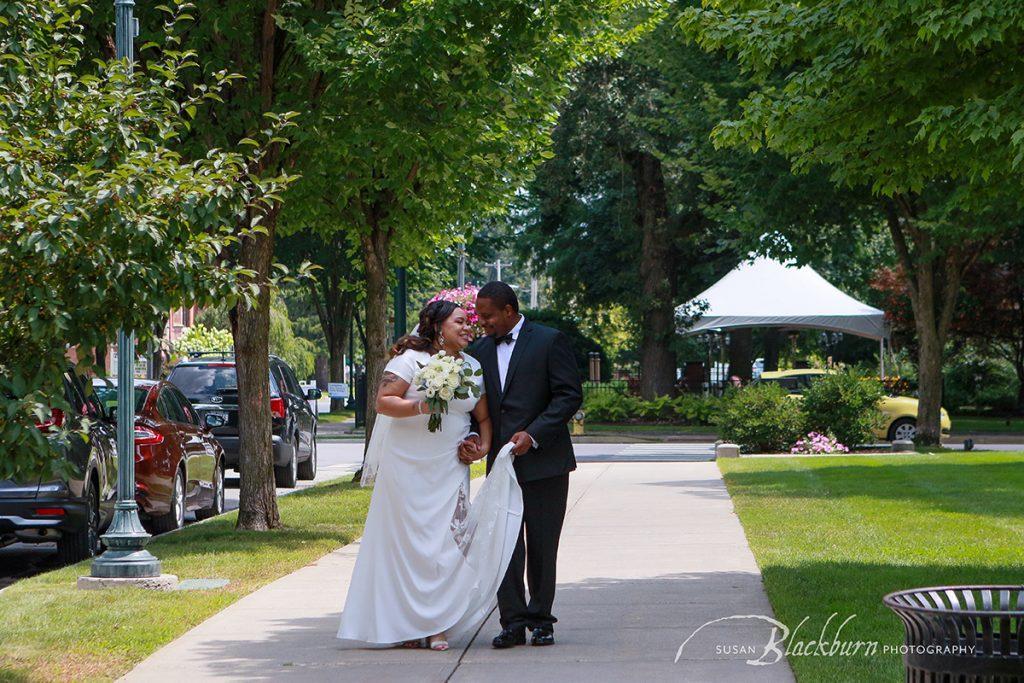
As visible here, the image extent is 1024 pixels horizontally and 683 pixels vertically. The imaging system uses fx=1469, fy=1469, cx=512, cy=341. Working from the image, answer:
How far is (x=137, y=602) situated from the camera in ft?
32.0

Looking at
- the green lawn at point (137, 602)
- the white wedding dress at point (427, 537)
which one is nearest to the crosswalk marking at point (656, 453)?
the green lawn at point (137, 602)

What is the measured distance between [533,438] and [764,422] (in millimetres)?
20537

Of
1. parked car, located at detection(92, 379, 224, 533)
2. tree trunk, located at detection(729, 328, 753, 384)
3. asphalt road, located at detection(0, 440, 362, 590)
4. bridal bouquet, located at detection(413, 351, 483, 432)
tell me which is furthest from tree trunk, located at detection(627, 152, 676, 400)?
bridal bouquet, located at detection(413, 351, 483, 432)

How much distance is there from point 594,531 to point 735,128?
4954 mm

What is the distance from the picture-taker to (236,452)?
2039cm

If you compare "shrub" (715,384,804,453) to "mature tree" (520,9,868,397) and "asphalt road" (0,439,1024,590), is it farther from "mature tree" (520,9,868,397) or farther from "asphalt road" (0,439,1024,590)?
"mature tree" (520,9,868,397)

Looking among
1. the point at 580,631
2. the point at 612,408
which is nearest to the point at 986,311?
the point at 612,408

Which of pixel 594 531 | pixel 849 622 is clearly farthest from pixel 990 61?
pixel 594 531

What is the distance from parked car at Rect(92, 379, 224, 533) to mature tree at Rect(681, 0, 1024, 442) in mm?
6579

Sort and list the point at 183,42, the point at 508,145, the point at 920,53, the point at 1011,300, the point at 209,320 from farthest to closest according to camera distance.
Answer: the point at 209,320 < the point at 1011,300 < the point at 508,145 < the point at 183,42 < the point at 920,53

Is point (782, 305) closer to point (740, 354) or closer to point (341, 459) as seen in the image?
point (740, 354)

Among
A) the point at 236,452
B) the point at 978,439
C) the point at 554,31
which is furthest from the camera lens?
the point at 978,439

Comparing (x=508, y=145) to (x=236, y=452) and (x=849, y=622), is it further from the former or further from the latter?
Result: (x=849, y=622)

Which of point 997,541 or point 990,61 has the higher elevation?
point 990,61
